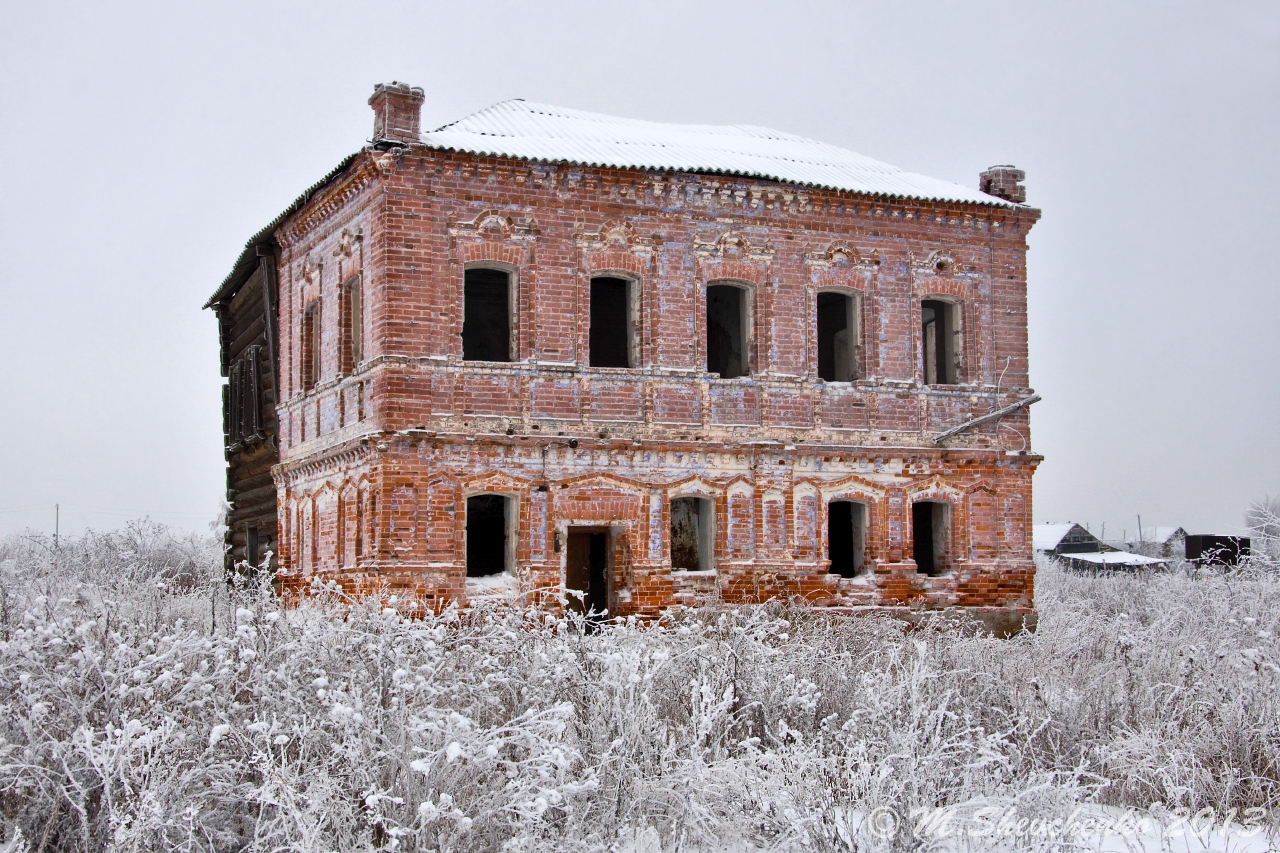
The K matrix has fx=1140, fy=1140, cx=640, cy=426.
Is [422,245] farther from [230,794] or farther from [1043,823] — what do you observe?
[1043,823]

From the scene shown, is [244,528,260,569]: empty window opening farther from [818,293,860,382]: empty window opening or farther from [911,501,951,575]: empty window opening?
[911,501,951,575]: empty window opening

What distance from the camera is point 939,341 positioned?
19.7 metres

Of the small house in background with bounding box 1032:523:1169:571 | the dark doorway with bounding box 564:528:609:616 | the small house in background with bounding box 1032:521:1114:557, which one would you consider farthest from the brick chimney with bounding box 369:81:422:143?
the small house in background with bounding box 1032:521:1114:557

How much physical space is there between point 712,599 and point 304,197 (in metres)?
8.93

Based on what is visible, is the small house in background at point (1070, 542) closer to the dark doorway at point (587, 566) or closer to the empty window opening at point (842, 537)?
the empty window opening at point (842, 537)

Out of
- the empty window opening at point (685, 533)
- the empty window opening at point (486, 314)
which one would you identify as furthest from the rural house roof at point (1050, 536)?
the empty window opening at point (486, 314)

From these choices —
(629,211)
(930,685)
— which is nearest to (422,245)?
(629,211)

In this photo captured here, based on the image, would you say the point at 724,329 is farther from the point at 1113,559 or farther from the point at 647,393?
the point at 1113,559

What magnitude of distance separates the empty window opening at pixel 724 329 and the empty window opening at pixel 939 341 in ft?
10.4

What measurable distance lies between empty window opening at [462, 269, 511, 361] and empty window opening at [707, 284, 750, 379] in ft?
11.9

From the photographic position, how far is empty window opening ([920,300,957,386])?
745 inches

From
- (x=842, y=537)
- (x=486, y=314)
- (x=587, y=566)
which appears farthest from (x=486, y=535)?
(x=842, y=537)

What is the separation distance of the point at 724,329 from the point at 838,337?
201 centimetres

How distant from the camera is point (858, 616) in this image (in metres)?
17.0
